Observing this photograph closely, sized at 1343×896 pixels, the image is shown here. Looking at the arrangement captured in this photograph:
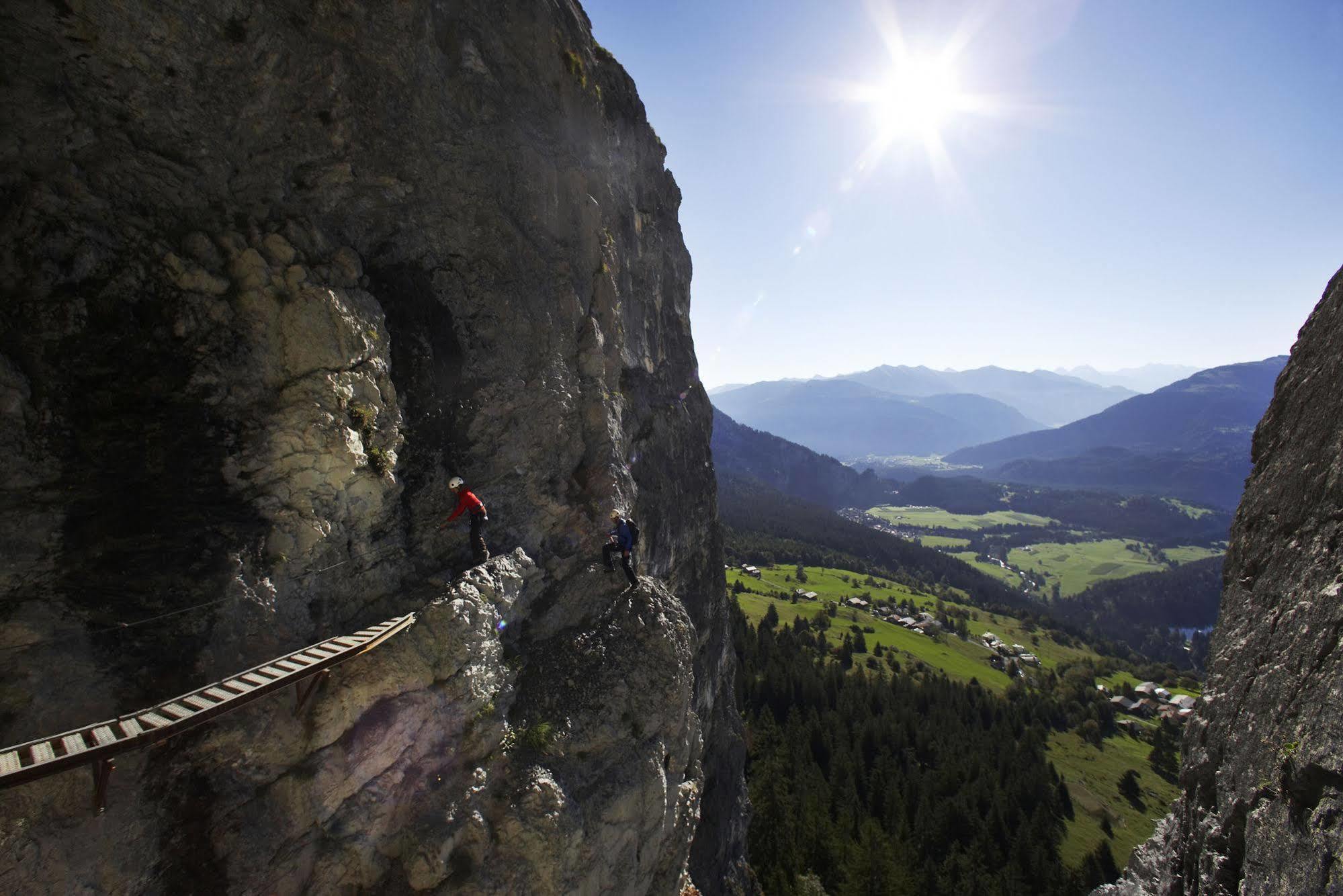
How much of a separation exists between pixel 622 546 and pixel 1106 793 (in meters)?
93.1

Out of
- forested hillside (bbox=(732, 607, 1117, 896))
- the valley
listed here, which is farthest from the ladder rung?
the valley

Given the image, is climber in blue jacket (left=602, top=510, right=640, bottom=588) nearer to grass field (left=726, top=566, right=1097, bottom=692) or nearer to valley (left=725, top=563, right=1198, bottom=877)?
valley (left=725, top=563, right=1198, bottom=877)

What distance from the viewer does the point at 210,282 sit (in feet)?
36.5

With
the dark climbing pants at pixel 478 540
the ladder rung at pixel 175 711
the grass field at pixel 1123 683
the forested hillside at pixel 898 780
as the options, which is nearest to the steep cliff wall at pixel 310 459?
the dark climbing pants at pixel 478 540

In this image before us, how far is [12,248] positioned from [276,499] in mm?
5811

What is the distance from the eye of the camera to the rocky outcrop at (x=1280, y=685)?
11555mm

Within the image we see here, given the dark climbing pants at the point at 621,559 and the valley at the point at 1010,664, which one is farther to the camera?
the valley at the point at 1010,664

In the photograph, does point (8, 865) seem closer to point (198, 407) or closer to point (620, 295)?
point (198, 407)

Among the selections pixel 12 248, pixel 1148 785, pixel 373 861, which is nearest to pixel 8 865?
pixel 373 861

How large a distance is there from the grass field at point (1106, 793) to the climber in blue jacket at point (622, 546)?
69.9m

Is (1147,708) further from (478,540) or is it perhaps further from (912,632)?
(478,540)

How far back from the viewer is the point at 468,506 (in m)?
13.8

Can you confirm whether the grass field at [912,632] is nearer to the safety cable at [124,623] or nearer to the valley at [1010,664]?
the valley at [1010,664]

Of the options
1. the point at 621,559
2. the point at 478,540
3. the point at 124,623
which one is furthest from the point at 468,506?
the point at 124,623
